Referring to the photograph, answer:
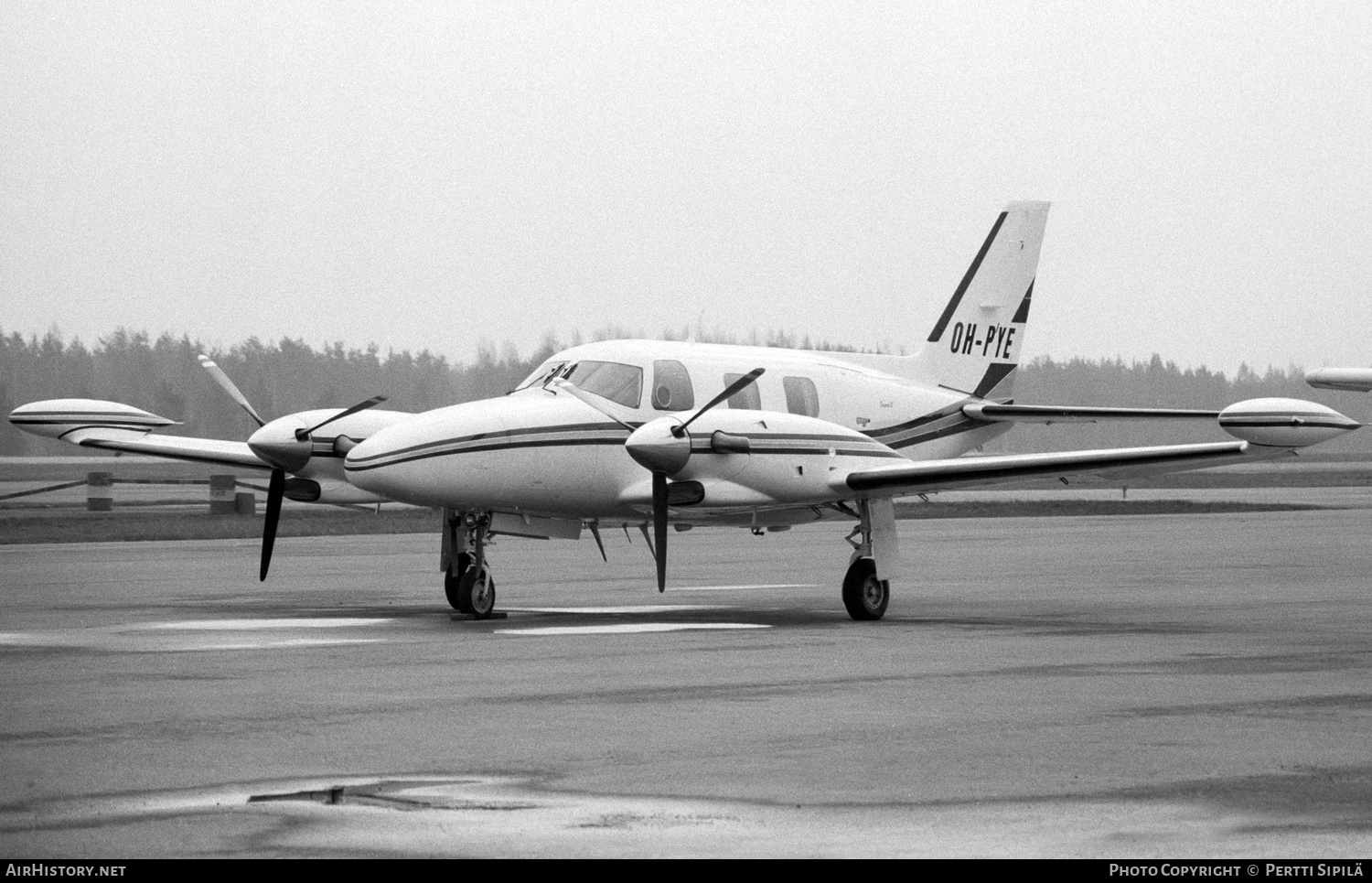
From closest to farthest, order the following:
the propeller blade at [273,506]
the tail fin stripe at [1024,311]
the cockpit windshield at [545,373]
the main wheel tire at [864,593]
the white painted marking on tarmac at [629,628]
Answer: the white painted marking on tarmac at [629,628] < the main wheel tire at [864,593] < the cockpit windshield at [545,373] < the propeller blade at [273,506] < the tail fin stripe at [1024,311]

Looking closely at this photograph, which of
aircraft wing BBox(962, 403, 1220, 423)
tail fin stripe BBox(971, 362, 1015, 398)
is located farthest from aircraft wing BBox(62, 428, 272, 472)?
tail fin stripe BBox(971, 362, 1015, 398)

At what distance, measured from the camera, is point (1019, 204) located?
967 inches

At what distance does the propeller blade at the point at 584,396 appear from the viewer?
19.5m

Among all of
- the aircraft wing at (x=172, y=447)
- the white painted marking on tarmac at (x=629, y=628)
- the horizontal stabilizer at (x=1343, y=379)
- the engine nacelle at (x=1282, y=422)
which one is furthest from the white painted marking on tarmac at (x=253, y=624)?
the horizontal stabilizer at (x=1343, y=379)

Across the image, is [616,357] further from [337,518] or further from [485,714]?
[337,518]

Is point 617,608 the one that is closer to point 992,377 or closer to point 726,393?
point 726,393

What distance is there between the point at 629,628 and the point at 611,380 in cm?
336

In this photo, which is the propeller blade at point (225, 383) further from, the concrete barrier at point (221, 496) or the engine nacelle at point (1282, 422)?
the concrete barrier at point (221, 496)

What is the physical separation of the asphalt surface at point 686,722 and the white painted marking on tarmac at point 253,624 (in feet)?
0.31

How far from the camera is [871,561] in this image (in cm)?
1944

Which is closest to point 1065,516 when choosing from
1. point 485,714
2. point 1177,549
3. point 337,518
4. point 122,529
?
point 1177,549

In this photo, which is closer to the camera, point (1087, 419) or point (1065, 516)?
point (1087, 419)

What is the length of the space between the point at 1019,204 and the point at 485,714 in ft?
50.3
